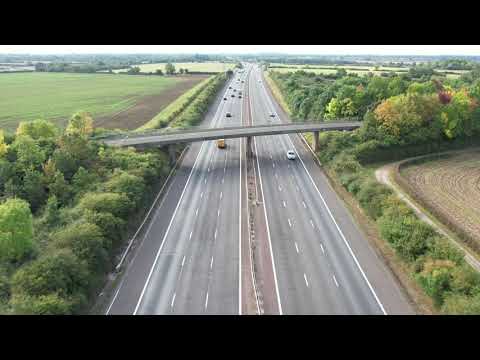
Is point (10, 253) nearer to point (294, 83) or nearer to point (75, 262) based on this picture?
point (75, 262)

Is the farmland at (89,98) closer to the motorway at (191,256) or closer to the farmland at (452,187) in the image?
the motorway at (191,256)

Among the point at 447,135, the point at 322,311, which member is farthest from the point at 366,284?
the point at 447,135

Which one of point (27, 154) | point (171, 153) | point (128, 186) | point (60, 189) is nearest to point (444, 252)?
point (128, 186)

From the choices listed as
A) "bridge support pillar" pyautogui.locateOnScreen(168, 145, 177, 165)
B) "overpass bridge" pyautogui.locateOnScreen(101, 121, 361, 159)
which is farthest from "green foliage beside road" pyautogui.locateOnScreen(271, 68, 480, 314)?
"bridge support pillar" pyautogui.locateOnScreen(168, 145, 177, 165)

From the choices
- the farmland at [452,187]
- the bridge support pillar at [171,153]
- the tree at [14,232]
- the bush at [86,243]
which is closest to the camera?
the tree at [14,232]

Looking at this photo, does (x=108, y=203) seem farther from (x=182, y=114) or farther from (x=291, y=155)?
(x=182, y=114)

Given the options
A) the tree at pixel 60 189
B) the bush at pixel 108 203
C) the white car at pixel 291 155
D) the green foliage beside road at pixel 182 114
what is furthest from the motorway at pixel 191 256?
the green foliage beside road at pixel 182 114
